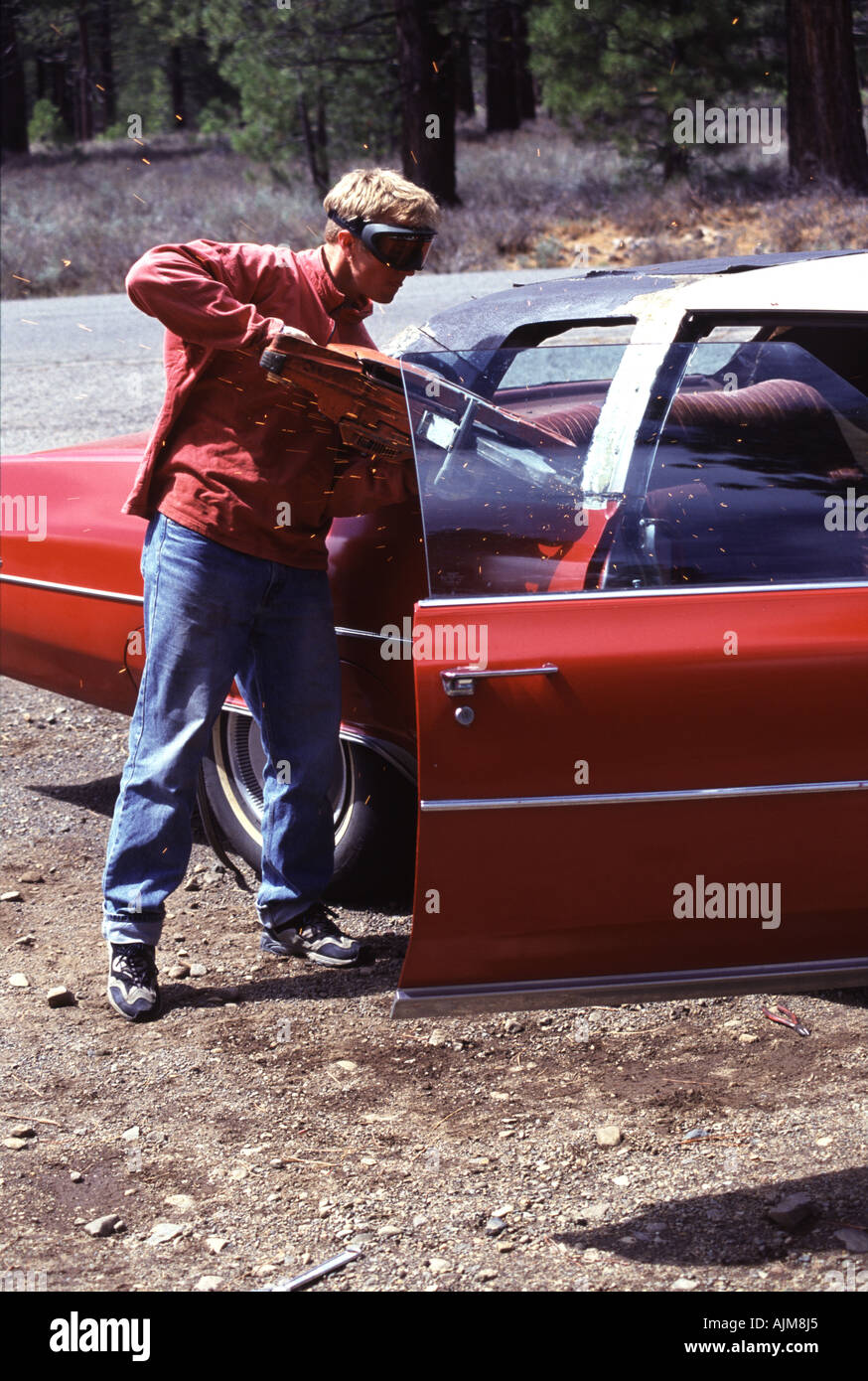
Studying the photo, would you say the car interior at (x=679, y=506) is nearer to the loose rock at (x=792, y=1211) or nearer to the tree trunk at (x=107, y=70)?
the loose rock at (x=792, y=1211)

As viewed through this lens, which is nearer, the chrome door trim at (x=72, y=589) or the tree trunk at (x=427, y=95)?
the chrome door trim at (x=72, y=589)

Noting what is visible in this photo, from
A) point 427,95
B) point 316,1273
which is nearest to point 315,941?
point 316,1273

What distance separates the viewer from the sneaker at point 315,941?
153 inches

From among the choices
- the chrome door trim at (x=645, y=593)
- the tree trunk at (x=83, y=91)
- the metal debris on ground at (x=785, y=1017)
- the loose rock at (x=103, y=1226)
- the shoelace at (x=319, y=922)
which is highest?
the tree trunk at (x=83, y=91)

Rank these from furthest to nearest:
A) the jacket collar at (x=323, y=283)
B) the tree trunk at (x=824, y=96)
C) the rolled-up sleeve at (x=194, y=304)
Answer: the tree trunk at (x=824, y=96), the jacket collar at (x=323, y=283), the rolled-up sleeve at (x=194, y=304)

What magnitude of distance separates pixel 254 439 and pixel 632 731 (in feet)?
3.85

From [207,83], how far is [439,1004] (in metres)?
59.6

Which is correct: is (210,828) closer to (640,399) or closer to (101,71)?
(640,399)

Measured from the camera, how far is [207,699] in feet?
11.5

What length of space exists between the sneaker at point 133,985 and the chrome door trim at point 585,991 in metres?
1.01

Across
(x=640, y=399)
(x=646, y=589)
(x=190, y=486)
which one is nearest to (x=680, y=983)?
(x=646, y=589)

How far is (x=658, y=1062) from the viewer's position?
337cm

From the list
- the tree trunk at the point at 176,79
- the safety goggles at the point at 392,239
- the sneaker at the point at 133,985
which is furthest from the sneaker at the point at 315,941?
the tree trunk at the point at 176,79

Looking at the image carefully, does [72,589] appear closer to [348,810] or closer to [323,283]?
[348,810]
